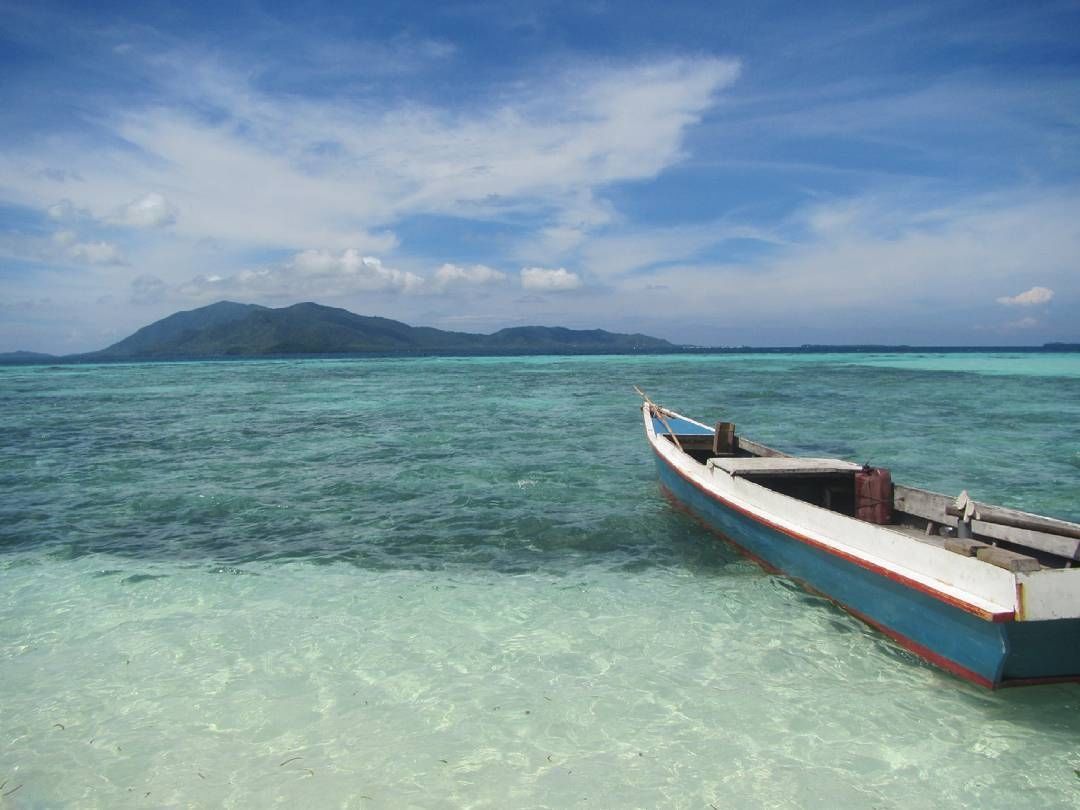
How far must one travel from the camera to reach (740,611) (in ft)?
29.2

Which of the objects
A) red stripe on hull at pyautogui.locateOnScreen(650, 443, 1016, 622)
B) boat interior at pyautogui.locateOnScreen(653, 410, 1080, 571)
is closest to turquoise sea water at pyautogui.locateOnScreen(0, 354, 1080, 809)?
red stripe on hull at pyautogui.locateOnScreen(650, 443, 1016, 622)

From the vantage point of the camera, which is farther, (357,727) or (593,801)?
(357,727)

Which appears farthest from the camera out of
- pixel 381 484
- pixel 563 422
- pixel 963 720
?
pixel 563 422

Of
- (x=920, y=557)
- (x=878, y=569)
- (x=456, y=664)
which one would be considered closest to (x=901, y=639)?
(x=878, y=569)

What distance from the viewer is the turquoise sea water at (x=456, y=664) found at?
5.76 m

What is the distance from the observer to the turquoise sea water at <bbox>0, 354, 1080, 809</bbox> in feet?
18.9

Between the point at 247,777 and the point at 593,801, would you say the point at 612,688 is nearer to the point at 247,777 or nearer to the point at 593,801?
the point at 593,801

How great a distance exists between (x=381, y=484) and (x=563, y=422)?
1309cm

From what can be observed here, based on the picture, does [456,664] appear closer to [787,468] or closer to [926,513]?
[787,468]

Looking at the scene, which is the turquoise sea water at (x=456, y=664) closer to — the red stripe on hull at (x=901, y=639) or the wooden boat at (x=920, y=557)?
the red stripe on hull at (x=901, y=639)

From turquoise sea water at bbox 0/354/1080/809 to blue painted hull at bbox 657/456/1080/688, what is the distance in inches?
9.7

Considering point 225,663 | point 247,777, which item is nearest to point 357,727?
point 247,777

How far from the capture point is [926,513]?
9688 mm

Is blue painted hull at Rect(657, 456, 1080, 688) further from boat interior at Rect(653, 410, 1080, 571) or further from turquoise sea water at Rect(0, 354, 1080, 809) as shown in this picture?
boat interior at Rect(653, 410, 1080, 571)
